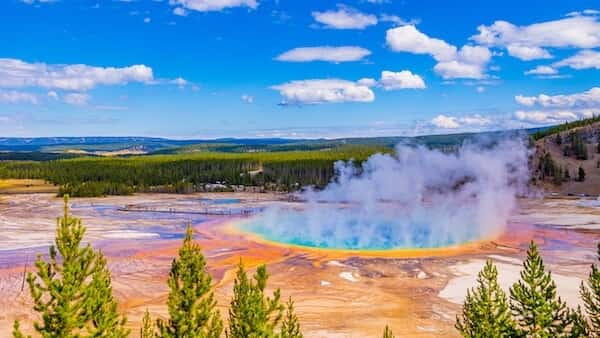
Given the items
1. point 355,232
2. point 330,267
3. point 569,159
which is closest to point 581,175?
point 569,159

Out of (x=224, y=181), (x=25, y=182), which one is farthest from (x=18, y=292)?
(x=25, y=182)

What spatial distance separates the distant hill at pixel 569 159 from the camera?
2901 inches

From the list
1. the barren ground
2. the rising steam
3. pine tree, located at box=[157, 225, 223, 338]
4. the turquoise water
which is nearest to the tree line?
the rising steam

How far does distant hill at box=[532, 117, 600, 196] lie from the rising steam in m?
4.38

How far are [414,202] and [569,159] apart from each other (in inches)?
1359

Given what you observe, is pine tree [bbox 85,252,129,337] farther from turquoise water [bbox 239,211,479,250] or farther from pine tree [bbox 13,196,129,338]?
turquoise water [bbox 239,211,479,250]

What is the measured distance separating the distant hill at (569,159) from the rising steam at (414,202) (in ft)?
14.4

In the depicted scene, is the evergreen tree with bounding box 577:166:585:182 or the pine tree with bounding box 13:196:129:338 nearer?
the pine tree with bounding box 13:196:129:338

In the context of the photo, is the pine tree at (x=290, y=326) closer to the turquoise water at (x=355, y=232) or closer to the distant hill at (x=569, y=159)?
the turquoise water at (x=355, y=232)

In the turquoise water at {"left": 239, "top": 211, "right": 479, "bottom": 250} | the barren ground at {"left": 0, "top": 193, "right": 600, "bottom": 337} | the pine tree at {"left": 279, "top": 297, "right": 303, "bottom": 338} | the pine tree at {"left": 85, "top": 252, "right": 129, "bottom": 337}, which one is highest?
the pine tree at {"left": 85, "top": 252, "right": 129, "bottom": 337}

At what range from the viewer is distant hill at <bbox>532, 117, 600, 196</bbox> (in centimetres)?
7369

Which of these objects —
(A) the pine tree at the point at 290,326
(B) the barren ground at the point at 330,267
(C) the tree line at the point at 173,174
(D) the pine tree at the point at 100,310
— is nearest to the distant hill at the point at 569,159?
(B) the barren ground at the point at 330,267

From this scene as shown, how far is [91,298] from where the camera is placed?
32.0 feet

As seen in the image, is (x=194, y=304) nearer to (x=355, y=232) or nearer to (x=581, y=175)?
(x=355, y=232)
